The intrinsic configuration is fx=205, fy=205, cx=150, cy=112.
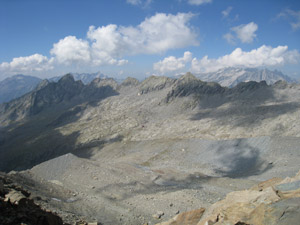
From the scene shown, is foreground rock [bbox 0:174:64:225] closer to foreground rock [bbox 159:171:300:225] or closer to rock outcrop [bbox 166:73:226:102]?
foreground rock [bbox 159:171:300:225]

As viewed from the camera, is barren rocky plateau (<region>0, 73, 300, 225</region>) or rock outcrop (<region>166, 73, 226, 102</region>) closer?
barren rocky plateau (<region>0, 73, 300, 225</region>)

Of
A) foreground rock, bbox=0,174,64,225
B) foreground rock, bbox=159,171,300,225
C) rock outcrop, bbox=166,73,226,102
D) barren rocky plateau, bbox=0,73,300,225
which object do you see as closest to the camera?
foreground rock, bbox=159,171,300,225

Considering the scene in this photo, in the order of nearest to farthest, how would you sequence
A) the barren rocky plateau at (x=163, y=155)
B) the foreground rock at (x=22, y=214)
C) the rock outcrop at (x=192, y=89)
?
the foreground rock at (x=22, y=214)
the barren rocky plateau at (x=163, y=155)
the rock outcrop at (x=192, y=89)

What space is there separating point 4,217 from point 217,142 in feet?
222

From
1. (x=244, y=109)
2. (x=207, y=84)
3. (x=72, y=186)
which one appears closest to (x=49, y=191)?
(x=72, y=186)

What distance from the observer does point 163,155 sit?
7462 cm

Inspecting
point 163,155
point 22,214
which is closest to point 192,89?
point 163,155

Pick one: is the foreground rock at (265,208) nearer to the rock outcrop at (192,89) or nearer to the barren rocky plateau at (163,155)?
the barren rocky plateau at (163,155)

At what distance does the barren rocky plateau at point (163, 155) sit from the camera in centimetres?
2691

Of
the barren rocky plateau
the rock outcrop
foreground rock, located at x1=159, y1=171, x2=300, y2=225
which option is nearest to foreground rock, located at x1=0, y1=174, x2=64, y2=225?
the barren rocky plateau

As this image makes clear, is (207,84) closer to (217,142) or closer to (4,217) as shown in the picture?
(217,142)

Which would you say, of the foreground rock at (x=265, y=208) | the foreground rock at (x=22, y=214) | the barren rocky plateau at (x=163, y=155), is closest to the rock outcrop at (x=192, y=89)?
the barren rocky plateau at (x=163, y=155)

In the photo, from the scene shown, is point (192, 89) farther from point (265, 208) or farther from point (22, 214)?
point (22, 214)

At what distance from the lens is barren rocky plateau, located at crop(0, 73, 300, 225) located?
26.9 m
